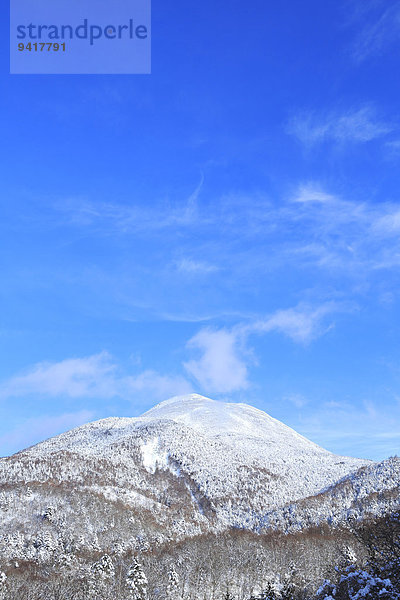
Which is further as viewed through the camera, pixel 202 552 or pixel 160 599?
pixel 202 552

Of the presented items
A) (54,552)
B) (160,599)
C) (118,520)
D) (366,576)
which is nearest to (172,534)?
(118,520)

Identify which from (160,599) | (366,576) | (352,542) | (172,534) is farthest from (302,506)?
(366,576)

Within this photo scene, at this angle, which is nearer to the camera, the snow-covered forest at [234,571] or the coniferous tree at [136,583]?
the snow-covered forest at [234,571]

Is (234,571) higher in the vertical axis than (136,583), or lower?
lower

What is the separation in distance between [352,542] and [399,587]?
10181 centimetres

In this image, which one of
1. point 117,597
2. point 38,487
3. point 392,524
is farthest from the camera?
point 38,487

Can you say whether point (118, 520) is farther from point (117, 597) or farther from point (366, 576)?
point (366, 576)

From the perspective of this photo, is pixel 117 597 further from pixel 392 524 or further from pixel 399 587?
pixel 399 587

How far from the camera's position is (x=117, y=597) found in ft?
251

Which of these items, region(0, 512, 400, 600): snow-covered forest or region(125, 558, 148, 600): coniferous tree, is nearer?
region(0, 512, 400, 600): snow-covered forest

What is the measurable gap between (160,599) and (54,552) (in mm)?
52726

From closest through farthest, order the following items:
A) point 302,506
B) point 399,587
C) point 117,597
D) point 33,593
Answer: point 399,587
point 33,593
point 117,597
point 302,506

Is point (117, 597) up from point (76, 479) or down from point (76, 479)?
down

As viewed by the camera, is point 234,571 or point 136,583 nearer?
point 136,583
